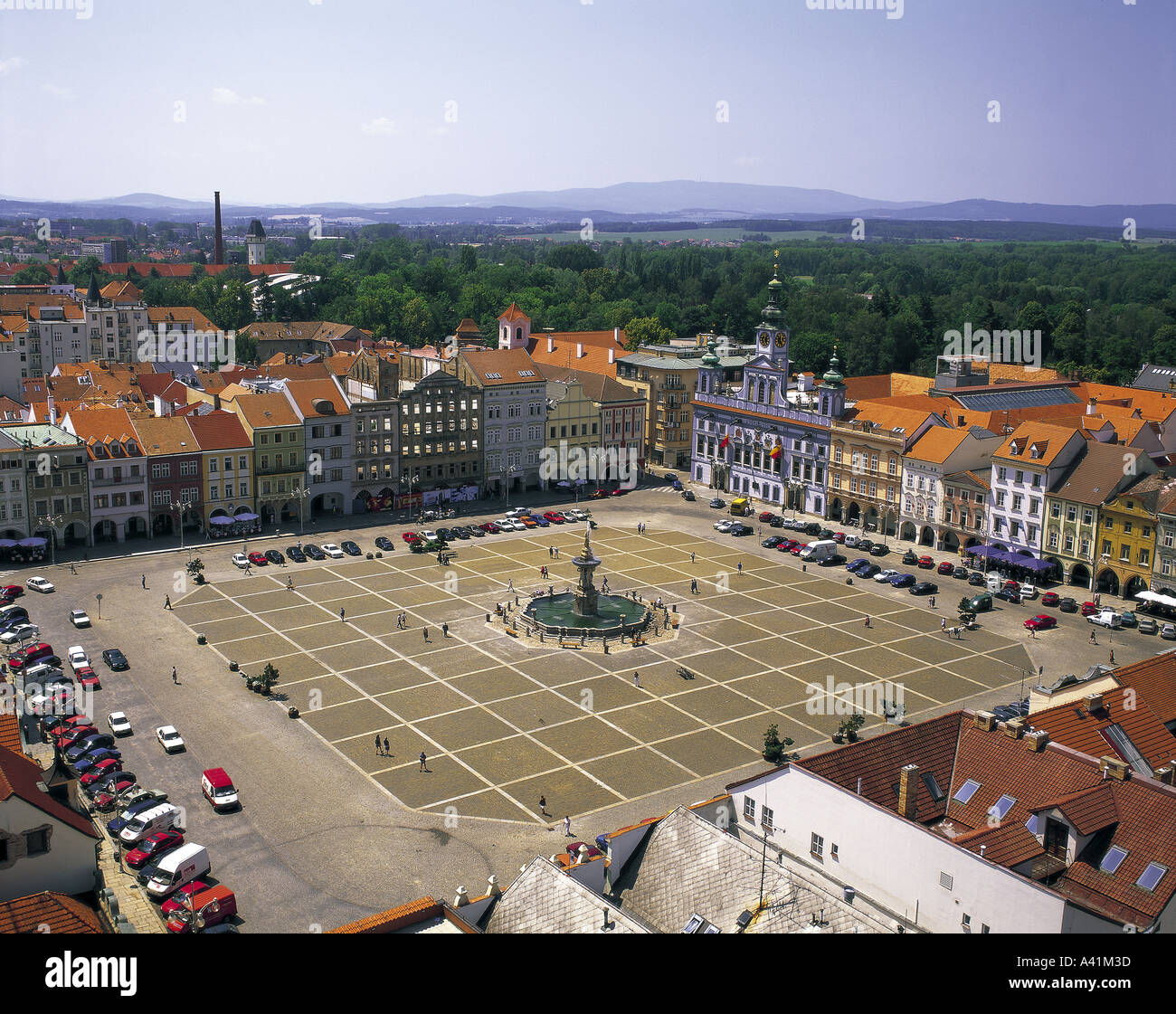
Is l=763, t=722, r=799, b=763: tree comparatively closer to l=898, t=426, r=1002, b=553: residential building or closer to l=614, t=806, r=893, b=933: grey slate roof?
l=614, t=806, r=893, b=933: grey slate roof

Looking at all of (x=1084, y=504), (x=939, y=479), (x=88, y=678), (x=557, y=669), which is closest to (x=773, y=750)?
(x=557, y=669)

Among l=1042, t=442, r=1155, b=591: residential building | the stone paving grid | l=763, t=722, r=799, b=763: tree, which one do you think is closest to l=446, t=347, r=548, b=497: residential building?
the stone paving grid

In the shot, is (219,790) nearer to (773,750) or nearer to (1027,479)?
(773,750)

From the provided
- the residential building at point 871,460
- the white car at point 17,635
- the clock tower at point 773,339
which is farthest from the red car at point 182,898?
the clock tower at point 773,339

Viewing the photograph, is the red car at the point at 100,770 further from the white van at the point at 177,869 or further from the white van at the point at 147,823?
the white van at the point at 177,869

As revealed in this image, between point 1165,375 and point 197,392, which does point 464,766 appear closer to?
point 197,392

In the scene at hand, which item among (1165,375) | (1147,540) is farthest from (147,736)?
(1165,375)
